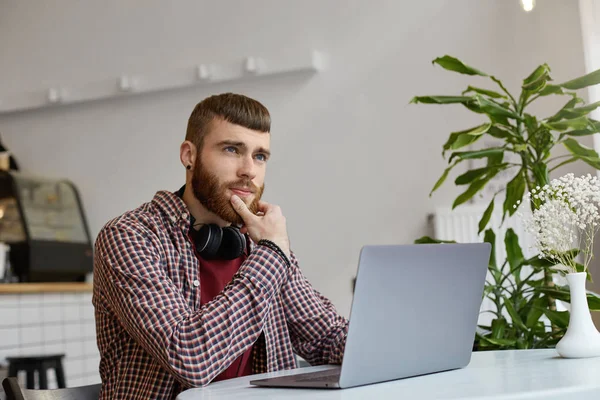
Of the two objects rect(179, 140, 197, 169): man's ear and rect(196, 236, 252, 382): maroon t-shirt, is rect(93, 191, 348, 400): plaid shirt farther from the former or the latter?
rect(179, 140, 197, 169): man's ear

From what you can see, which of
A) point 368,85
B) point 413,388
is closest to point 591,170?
point 368,85

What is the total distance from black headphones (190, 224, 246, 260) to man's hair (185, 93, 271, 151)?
0.76 ft

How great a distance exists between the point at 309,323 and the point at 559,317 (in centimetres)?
78

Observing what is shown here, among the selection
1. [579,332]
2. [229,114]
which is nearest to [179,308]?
[229,114]

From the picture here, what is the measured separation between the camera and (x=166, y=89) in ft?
16.5

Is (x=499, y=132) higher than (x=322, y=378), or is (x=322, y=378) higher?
(x=499, y=132)

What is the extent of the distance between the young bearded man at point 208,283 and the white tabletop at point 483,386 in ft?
0.39

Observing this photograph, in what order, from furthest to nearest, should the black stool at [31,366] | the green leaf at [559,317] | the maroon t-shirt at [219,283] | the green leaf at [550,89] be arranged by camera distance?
the black stool at [31,366] → the green leaf at [550,89] → the green leaf at [559,317] → the maroon t-shirt at [219,283]

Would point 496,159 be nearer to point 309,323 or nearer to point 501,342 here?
point 501,342

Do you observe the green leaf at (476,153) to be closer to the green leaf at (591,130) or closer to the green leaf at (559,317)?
the green leaf at (591,130)

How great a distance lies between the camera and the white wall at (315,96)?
4.26 meters

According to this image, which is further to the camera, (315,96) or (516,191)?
(315,96)

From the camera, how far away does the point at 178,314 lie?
140 centimetres

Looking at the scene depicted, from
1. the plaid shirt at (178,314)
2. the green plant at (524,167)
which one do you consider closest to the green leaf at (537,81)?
the green plant at (524,167)
